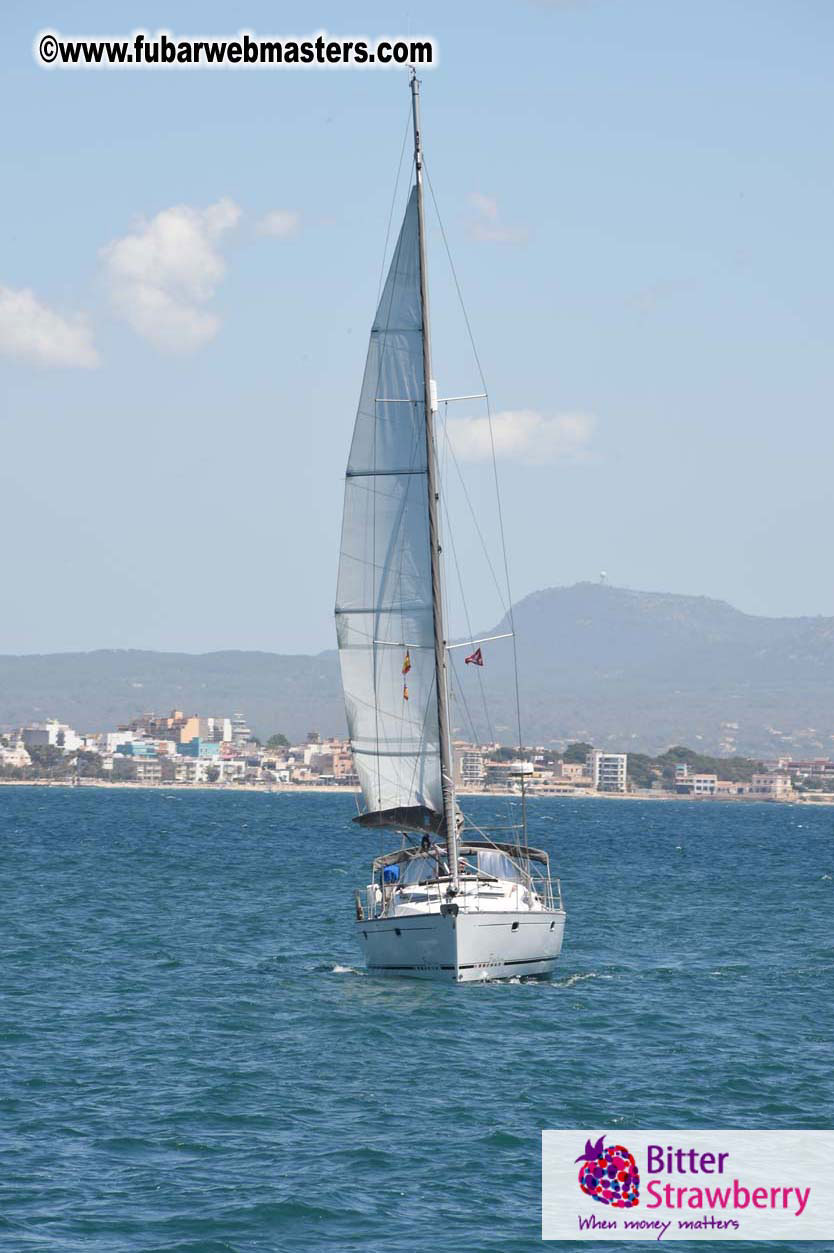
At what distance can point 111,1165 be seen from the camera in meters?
26.8

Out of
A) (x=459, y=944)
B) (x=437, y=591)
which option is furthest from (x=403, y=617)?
(x=459, y=944)

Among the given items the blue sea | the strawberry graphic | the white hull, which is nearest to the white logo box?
the strawberry graphic

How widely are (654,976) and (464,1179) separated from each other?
22.5 metres

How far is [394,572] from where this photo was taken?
45.3 meters

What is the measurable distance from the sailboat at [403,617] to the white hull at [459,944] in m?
0.18

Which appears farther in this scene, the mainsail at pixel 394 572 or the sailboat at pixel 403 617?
the mainsail at pixel 394 572

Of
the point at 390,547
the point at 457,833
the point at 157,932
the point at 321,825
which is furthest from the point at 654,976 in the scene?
the point at 321,825

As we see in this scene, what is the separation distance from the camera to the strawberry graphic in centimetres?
2598

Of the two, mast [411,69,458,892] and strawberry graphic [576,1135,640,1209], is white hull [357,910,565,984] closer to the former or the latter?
mast [411,69,458,892]

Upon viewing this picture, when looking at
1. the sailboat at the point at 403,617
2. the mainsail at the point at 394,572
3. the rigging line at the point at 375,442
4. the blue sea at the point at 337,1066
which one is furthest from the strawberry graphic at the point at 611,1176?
the rigging line at the point at 375,442

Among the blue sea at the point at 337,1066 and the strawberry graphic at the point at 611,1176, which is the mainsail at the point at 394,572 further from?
the strawberry graphic at the point at 611,1176

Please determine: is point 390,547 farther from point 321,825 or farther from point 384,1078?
point 321,825

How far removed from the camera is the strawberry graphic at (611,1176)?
25984mm

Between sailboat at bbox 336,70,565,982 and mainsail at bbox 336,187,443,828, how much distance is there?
0.08ft
